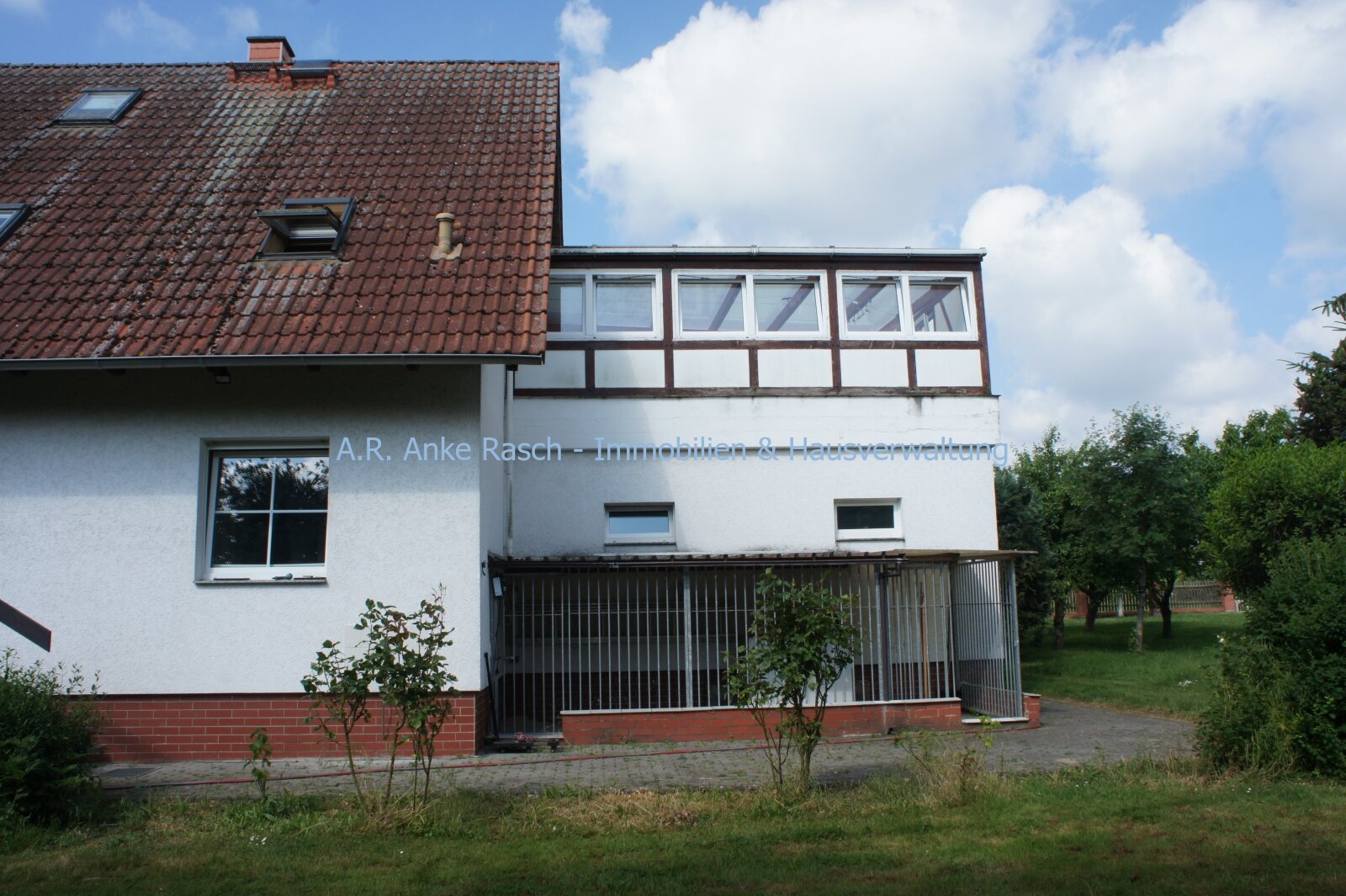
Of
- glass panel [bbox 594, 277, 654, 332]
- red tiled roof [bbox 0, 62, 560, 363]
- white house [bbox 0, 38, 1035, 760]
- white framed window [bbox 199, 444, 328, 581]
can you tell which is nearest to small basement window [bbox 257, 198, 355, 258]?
white house [bbox 0, 38, 1035, 760]

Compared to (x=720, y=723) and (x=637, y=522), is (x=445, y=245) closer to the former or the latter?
(x=637, y=522)

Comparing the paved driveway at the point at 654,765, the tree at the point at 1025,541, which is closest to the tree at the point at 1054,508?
the tree at the point at 1025,541

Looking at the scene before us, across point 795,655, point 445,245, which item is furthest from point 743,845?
point 445,245

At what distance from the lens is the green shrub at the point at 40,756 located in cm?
611

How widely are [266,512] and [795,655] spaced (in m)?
5.61

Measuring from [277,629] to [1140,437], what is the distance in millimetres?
20050

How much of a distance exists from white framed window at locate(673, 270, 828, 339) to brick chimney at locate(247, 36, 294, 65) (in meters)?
7.21

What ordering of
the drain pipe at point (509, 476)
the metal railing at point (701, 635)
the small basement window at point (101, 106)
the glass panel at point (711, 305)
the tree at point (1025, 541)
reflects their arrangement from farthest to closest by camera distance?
the tree at point (1025, 541)
the glass panel at point (711, 305)
the small basement window at point (101, 106)
the drain pipe at point (509, 476)
the metal railing at point (701, 635)

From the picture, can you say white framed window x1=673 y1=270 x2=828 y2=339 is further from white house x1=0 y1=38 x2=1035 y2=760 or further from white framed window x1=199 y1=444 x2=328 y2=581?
white framed window x1=199 y1=444 x2=328 y2=581

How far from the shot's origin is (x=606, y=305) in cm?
1362

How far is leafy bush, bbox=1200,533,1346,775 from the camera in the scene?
718 centimetres

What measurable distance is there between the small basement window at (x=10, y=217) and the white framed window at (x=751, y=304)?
7697 mm

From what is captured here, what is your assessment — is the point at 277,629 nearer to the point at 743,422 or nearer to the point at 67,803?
the point at 67,803

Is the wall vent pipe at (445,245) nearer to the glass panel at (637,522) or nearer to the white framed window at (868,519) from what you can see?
the glass panel at (637,522)
